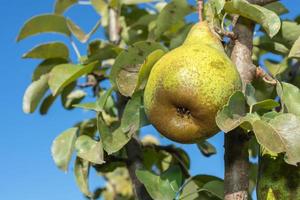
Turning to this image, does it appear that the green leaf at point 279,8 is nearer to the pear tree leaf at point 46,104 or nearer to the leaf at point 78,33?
the leaf at point 78,33

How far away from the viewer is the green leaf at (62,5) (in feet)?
7.14

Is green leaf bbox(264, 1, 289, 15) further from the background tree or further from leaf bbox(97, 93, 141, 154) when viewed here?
leaf bbox(97, 93, 141, 154)

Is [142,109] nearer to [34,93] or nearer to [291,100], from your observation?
[291,100]

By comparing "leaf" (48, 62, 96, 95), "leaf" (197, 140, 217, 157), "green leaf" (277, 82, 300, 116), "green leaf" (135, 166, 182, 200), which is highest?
"green leaf" (277, 82, 300, 116)

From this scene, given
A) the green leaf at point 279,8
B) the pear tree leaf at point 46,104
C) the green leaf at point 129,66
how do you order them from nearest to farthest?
the green leaf at point 129,66 → the green leaf at point 279,8 → the pear tree leaf at point 46,104

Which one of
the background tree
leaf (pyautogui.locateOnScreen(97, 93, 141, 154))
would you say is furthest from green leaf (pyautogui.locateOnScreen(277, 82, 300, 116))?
leaf (pyautogui.locateOnScreen(97, 93, 141, 154))

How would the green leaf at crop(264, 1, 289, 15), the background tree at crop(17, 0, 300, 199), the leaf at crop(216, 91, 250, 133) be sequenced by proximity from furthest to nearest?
1. the green leaf at crop(264, 1, 289, 15)
2. the background tree at crop(17, 0, 300, 199)
3. the leaf at crop(216, 91, 250, 133)

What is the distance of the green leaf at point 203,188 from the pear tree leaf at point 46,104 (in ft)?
2.60

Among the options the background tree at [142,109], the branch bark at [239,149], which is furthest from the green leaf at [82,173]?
the branch bark at [239,149]

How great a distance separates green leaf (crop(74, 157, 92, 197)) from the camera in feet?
5.32

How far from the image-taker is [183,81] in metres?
1.05

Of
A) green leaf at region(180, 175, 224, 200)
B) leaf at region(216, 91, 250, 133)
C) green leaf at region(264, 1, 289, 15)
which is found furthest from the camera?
green leaf at region(264, 1, 289, 15)

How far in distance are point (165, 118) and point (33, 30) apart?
3.25ft

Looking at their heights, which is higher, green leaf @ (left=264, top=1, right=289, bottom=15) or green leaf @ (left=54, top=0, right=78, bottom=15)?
green leaf @ (left=264, top=1, right=289, bottom=15)
